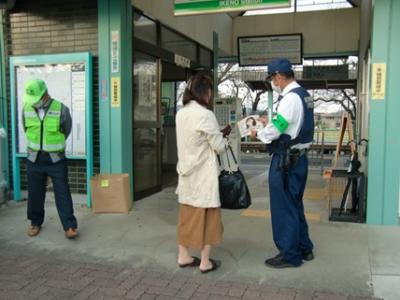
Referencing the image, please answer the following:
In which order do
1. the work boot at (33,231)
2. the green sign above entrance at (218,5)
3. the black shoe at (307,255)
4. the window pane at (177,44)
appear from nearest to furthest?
1. the black shoe at (307,255)
2. the work boot at (33,231)
3. the green sign above entrance at (218,5)
4. the window pane at (177,44)

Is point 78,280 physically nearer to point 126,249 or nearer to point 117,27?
point 126,249

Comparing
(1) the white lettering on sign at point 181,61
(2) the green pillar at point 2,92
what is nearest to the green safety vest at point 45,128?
(2) the green pillar at point 2,92

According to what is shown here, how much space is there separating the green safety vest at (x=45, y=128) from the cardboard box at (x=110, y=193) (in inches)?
44.4

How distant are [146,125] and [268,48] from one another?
610 cm

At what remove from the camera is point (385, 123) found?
5219mm

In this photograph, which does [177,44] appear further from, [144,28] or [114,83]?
[114,83]

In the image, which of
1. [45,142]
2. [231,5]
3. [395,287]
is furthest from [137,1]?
[395,287]

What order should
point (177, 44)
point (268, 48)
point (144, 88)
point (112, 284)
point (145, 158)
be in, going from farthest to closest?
point (268, 48), point (177, 44), point (145, 158), point (144, 88), point (112, 284)

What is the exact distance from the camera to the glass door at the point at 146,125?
6.82m

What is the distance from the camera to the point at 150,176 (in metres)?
7.46

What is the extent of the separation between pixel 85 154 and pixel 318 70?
909 centimetres

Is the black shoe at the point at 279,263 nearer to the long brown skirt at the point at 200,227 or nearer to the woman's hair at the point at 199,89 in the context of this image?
the long brown skirt at the point at 200,227

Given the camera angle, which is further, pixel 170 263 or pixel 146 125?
pixel 146 125

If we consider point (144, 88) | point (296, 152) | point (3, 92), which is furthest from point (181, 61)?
point (296, 152)
